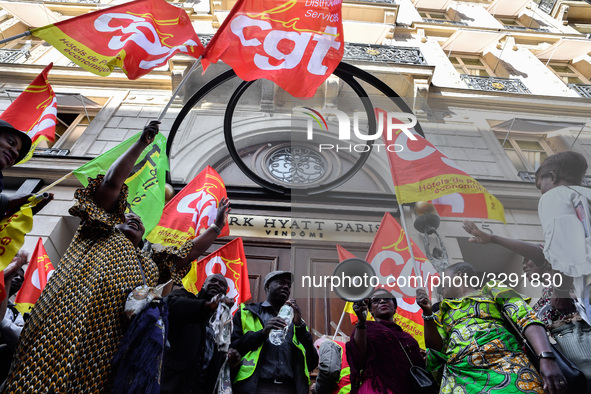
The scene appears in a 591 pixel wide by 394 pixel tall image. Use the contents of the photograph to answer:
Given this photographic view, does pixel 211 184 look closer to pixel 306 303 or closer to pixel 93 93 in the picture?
pixel 306 303

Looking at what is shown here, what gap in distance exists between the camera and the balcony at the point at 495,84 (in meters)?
10.6

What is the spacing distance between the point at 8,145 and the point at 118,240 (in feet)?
3.23

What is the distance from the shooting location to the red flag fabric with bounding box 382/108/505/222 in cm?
394

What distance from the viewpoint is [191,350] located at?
298cm

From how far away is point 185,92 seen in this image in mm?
9258

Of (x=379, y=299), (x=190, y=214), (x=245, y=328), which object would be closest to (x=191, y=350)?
(x=245, y=328)

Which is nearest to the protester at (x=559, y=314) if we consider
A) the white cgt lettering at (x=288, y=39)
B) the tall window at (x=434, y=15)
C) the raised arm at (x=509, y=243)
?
the raised arm at (x=509, y=243)

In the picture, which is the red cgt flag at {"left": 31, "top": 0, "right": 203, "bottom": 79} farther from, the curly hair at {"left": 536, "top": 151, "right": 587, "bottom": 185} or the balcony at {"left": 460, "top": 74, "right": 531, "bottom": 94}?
the balcony at {"left": 460, "top": 74, "right": 531, "bottom": 94}

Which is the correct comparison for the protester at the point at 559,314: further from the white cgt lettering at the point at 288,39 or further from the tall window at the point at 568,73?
the tall window at the point at 568,73

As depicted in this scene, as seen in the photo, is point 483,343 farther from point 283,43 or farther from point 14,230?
point 283,43

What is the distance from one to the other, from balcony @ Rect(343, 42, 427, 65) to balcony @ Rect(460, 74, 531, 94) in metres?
1.77

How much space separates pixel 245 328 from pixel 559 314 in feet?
8.84

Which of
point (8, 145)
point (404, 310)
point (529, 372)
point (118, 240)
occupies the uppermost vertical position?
point (8, 145)

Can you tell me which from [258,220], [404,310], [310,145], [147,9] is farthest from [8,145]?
[310,145]
